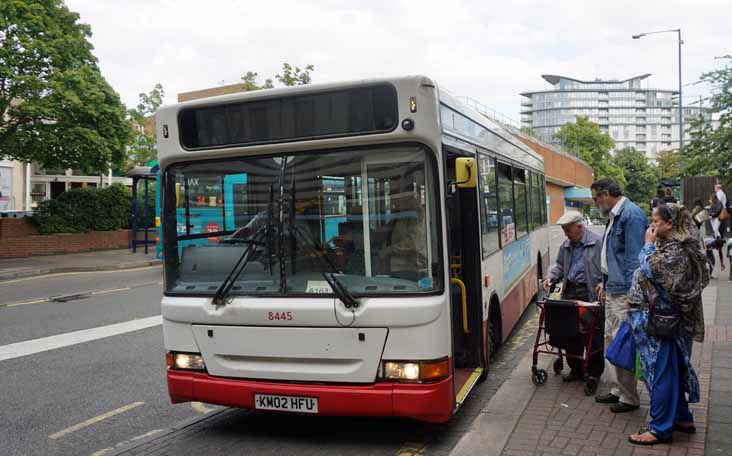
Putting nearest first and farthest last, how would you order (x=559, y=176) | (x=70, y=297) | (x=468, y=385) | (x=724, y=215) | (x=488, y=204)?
(x=468, y=385) < (x=488, y=204) < (x=70, y=297) < (x=724, y=215) < (x=559, y=176)

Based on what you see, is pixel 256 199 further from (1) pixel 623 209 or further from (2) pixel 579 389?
(2) pixel 579 389

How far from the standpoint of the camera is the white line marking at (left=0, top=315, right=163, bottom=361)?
8.59 meters

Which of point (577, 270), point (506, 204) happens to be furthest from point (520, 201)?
point (577, 270)

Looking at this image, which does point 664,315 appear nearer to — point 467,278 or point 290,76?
point 467,278

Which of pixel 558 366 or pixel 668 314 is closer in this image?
pixel 668 314

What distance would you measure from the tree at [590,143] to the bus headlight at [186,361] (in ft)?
312

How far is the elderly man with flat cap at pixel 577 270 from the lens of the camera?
6402mm

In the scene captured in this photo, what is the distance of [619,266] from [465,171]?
5.34 ft

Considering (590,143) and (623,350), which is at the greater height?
(590,143)

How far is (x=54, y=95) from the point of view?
1955cm

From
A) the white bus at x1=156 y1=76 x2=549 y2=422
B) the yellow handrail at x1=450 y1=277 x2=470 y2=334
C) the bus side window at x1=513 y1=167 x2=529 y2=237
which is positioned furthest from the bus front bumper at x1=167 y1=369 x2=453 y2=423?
the bus side window at x1=513 y1=167 x2=529 y2=237

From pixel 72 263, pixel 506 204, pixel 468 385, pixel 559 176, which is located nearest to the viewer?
pixel 468 385

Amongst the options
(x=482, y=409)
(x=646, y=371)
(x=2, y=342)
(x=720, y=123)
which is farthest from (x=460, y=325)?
(x=720, y=123)

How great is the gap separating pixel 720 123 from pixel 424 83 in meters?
15.4
